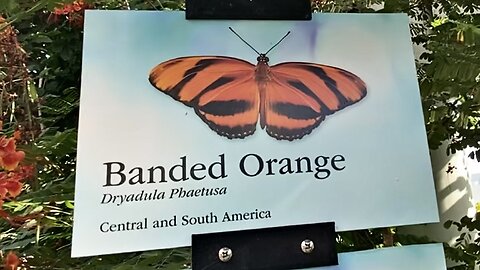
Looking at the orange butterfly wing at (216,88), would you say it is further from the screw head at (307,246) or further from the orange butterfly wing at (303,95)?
the screw head at (307,246)

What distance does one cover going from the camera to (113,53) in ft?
1.69

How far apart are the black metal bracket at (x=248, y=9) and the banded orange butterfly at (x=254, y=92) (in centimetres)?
2

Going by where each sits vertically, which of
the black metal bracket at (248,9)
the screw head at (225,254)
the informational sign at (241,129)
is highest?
the black metal bracket at (248,9)

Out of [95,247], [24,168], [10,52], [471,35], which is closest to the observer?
[95,247]

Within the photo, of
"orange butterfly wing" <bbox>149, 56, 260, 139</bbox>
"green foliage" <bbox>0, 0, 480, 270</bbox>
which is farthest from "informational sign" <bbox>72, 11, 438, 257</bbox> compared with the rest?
"green foliage" <bbox>0, 0, 480, 270</bbox>

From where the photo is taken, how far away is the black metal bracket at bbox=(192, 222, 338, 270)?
496 mm

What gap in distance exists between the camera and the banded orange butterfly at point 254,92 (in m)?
0.53

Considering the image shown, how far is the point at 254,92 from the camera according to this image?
1.80 ft

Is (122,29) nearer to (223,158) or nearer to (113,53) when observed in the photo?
(113,53)

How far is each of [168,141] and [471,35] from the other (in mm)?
372

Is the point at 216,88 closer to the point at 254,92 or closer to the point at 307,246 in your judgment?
the point at 254,92

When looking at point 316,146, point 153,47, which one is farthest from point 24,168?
point 316,146

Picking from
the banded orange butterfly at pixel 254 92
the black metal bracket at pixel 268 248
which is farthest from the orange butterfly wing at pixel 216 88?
the black metal bracket at pixel 268 248

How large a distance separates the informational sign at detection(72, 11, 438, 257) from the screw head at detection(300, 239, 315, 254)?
0.8 inches
